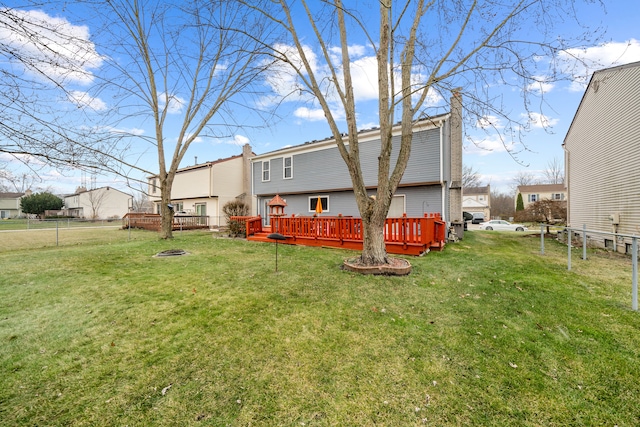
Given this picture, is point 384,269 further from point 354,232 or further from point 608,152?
point 608,152

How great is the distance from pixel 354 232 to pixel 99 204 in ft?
156

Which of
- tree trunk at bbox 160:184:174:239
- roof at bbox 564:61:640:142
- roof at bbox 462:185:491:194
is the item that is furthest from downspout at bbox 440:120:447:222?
roof at bbox 462:185:491:194

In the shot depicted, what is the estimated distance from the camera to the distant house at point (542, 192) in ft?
132

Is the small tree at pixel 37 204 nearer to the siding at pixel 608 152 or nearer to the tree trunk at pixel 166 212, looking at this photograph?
the tree trunk at pixel 166 212

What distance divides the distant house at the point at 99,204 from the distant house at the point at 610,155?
4926cm

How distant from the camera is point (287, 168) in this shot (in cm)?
1662

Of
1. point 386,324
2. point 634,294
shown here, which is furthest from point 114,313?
point 634,294

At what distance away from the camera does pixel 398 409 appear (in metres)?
2.07

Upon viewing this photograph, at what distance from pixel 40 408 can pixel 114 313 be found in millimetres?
1751

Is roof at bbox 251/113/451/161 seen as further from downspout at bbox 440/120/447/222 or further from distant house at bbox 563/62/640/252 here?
distant house at bbox 563/62/640/252

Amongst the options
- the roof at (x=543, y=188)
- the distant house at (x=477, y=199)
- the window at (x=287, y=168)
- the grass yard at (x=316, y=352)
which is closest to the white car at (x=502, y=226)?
the window at (x=287, y=168)

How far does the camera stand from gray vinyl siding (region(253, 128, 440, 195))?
37.6 ft

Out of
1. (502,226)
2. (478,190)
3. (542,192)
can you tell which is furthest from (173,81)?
(478,190)

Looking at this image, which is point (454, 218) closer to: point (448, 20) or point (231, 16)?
point (448, 20)
